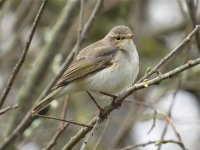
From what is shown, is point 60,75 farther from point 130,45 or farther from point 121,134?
point 121,134

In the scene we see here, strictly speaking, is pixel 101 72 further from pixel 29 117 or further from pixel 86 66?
pixel 29 117

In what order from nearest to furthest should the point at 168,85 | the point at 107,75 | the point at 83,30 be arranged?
the point at 107,75 → the point at 83,30 → the point at 168,85

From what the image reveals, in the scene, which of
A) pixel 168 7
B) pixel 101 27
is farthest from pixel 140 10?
pixel 168 7

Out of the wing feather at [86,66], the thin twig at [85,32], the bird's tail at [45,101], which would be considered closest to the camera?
the bird's tail at [45,101]

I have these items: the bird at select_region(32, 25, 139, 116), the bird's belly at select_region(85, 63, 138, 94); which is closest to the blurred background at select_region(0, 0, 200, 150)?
the bird at select_region(32, 25, 139, 116)

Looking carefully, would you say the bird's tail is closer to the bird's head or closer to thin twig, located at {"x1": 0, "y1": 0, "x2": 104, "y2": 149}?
thin twig, located at {"x1": 0, "y1": 0, "x2": 104, "y2": 149}

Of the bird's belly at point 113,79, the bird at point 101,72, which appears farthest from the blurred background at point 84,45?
the bird's belly at point 113,79

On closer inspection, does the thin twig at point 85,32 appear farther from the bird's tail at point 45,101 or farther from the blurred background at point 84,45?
the bird's tail at point 45,101
